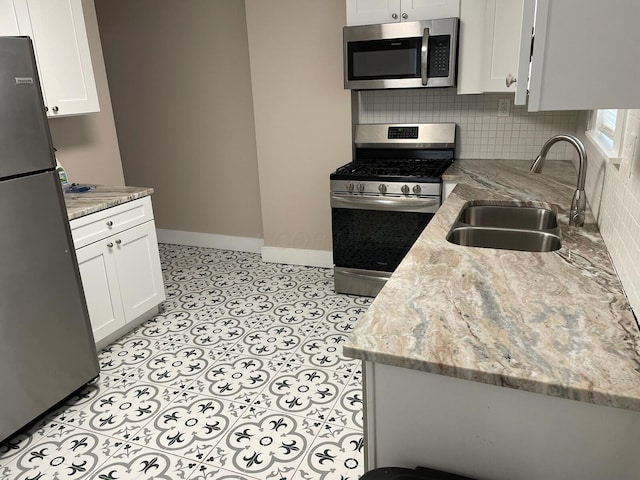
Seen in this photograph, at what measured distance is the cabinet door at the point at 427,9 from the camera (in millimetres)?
2883

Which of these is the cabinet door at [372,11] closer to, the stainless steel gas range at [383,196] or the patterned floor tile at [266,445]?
the stainless steel gas range at [383,196]

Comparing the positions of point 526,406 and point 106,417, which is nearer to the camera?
point 526,406

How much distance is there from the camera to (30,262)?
2049mm

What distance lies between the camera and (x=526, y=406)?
105cm

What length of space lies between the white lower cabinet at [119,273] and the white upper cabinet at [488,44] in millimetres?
2165

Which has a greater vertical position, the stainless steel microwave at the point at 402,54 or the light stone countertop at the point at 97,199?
the stainless steel microwave at the point at 402,54

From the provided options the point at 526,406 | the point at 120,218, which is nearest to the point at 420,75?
the point at 120,218

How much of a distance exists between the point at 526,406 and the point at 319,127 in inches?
116

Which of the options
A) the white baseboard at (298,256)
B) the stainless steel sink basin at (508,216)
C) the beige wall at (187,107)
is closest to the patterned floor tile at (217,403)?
the white baseboard at (298,256)

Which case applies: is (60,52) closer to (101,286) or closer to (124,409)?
(101,286)

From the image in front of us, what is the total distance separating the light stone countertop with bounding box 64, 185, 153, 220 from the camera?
2533mm

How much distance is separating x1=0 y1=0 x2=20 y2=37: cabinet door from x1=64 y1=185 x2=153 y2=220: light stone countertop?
2.92ft

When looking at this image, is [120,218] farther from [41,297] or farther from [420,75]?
[420,75]

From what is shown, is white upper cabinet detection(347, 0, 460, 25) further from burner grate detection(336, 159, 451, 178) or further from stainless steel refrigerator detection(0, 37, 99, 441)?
stainless steel refrigerator detection(0, 37, 99, 441)
